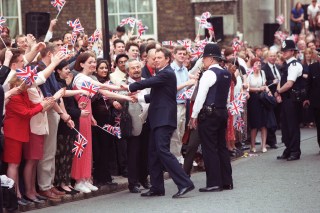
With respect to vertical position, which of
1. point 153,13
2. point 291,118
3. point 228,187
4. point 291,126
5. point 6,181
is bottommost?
point 228,187

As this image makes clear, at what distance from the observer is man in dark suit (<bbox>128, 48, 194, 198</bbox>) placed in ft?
43.8

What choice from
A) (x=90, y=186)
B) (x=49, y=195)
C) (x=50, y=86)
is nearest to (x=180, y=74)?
(x=90, y=186)

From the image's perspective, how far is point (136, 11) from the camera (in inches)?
1127

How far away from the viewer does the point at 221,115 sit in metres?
13.9

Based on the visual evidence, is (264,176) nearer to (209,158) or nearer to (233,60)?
(209,158)

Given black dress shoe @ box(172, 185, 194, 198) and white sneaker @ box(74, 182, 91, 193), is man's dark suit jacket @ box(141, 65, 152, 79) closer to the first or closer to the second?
white sneaker @ box(74, 182, 91, 193)

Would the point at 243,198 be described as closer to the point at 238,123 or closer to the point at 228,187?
the point at 228,187

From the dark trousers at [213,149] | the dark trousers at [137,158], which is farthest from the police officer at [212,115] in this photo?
the dark trousers at [137,158]

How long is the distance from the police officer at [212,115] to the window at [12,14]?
48.1ft

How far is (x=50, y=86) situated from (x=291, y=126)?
225 inches

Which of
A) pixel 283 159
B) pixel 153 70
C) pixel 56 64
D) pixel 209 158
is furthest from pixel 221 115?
pixel 283 159

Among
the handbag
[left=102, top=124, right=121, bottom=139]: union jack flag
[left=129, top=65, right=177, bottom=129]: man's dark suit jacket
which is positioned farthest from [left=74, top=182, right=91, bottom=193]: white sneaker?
the handbag

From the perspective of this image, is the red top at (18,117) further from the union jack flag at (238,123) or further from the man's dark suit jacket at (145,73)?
the union jack flag at (238,123)

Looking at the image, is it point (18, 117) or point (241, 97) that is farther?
point (241, 97)
